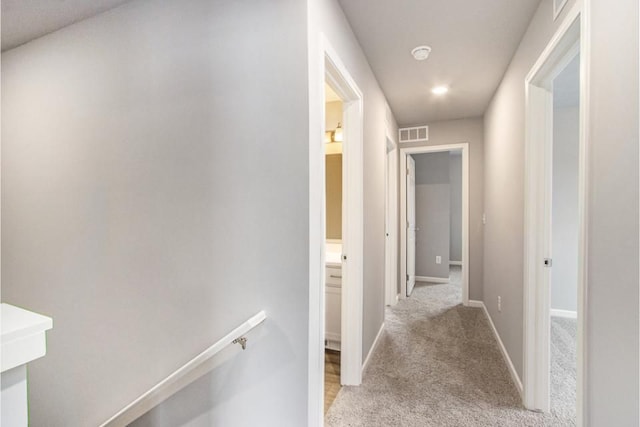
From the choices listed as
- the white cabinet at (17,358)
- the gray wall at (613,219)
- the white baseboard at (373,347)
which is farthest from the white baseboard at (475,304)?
the white cabinet at (17,358)

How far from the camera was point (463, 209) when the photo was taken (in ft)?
13.7

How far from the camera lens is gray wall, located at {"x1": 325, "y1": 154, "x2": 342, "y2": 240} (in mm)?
3205

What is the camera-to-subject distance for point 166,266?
5.56 feet

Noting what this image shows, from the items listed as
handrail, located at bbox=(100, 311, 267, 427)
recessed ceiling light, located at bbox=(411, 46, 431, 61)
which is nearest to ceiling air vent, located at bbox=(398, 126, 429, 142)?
recessed ceiling light, located at bbox=(411, 46, 431, 61)

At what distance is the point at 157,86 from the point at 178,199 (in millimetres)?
658

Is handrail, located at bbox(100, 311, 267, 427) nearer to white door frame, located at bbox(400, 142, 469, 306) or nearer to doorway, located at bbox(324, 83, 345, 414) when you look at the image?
doorway, located at bbox(324, 83, 345, 414)

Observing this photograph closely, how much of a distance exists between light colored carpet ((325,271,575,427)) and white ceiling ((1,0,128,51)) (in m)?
2.92

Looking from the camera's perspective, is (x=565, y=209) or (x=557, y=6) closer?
(x=557, y=6)

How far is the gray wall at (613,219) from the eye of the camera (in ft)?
3.06

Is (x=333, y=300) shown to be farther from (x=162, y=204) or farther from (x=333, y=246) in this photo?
(x=162, y=204)

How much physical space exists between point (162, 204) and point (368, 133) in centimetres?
163

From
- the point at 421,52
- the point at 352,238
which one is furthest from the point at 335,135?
the point at 352,238

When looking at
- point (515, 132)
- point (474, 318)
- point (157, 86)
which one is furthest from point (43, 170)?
point (474, 318)

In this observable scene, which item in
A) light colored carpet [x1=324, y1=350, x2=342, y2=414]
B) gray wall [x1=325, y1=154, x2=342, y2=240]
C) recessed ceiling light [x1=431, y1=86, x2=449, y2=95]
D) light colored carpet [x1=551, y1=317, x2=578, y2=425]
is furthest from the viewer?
gray wall [x1=325, y1=154, x2=342, y2=240]
